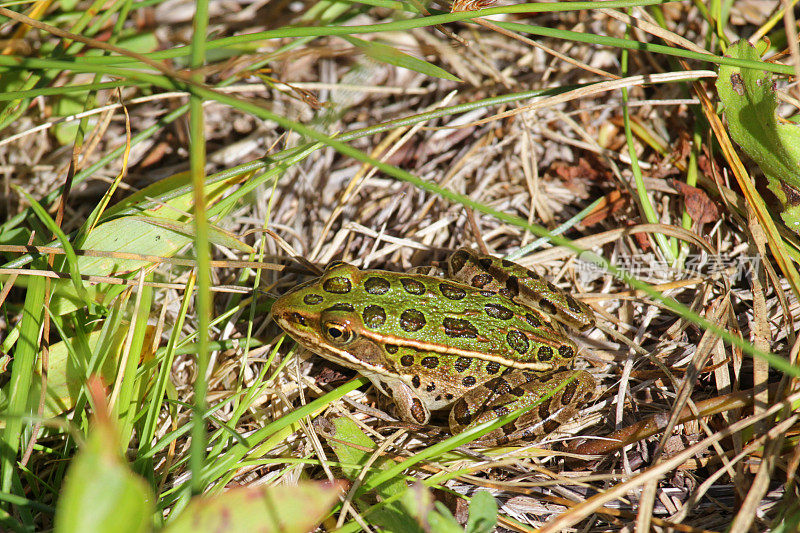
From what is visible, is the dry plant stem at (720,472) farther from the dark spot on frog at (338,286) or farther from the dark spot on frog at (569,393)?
the dark spot on frog at (338,286)

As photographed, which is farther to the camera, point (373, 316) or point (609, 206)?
point (609, 206)

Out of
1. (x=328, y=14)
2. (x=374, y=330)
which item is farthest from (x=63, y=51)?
(x=374, y=330)

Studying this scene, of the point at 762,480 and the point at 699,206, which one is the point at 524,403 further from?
the point at 699,206

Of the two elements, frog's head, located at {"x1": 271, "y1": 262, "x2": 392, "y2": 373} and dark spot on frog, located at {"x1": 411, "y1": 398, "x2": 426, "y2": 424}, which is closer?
frog's head, located at {"x1": 271, "y1": 262, "x2": 392, "y2": 373}

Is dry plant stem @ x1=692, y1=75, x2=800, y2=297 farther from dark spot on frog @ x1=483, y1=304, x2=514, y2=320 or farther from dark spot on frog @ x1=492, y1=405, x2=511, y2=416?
dark spot on frog @ x1=492, y1=405, x2=511, y2=416

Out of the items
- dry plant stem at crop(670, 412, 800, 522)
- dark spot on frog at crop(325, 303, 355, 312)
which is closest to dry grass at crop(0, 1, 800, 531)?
dry plant stem at crop(670, 412, 800, 522)

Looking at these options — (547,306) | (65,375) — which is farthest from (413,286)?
(65,375)
